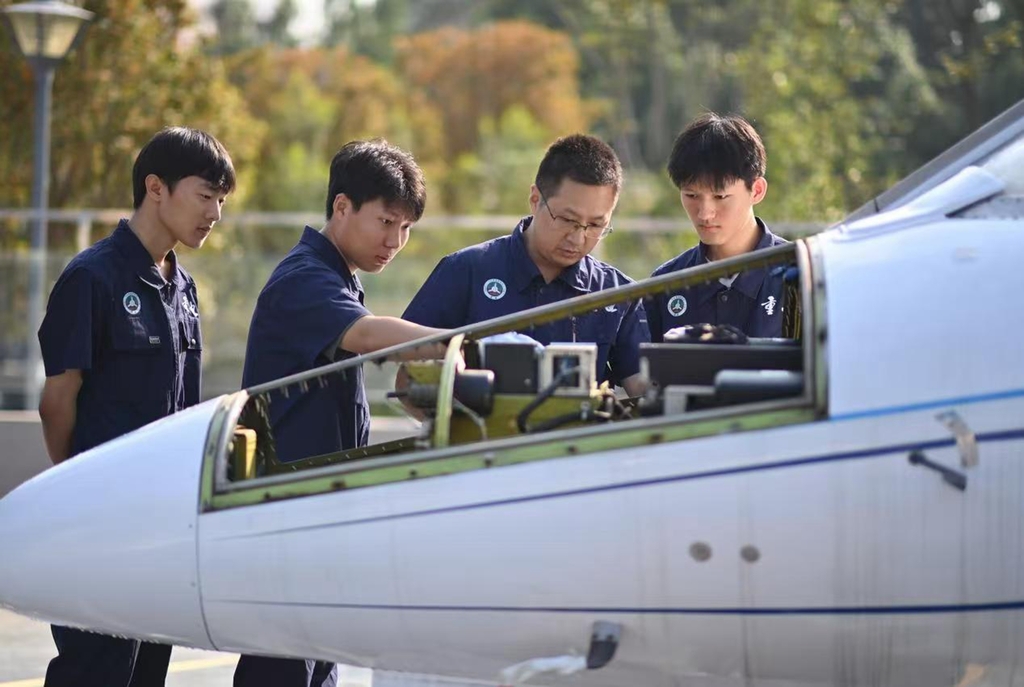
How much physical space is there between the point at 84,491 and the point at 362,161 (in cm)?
140

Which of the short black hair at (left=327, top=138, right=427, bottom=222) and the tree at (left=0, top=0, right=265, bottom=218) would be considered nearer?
the short black hair at (left=327, top=138, right=427, bottom=222)

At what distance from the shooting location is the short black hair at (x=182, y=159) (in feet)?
17.0

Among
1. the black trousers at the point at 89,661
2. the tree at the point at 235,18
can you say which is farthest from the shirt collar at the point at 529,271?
the tree at the point at 235,18

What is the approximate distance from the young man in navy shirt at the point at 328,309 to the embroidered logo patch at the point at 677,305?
3.12ft

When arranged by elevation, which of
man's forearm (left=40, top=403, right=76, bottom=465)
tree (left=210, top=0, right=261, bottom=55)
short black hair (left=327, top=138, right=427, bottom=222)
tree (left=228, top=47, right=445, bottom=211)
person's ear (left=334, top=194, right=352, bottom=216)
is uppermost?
tree (left=210, top=0, right=261, bottom=55)

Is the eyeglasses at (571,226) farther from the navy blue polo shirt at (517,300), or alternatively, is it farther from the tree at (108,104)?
the tree at (108,104)

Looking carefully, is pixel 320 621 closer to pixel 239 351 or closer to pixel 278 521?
pixel 278 521

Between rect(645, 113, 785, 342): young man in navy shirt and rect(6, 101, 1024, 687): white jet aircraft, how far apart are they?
893 mm

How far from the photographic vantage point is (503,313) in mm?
5094

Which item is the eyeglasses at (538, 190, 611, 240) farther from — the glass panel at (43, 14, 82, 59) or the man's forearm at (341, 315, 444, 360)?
the glass panel at (43, 14, 82, 59)

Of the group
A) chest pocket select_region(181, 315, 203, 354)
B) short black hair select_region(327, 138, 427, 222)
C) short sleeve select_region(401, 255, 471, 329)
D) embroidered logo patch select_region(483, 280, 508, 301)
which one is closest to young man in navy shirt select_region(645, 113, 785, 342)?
embroidered logo patch select_region(483, 280, 508, 301)

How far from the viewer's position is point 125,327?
5.14 meters

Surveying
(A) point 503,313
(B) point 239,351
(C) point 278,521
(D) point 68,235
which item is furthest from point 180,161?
(D) point 68,235

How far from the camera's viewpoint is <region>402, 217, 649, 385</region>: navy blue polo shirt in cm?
510
